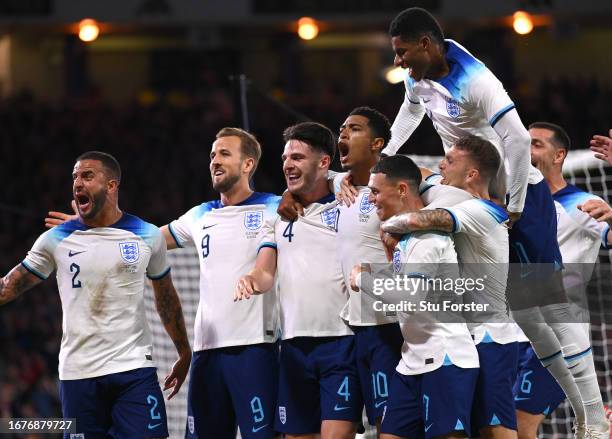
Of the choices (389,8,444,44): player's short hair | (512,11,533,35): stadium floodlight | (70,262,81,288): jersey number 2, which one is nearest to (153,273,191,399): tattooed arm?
(70,262,81,288): jersey number 2

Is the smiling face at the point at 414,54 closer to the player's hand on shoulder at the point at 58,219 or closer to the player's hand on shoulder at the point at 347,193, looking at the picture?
the player's hand on shoulder at the point at 347,193

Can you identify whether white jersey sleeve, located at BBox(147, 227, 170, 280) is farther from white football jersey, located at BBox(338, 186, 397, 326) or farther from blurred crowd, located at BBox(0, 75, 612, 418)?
blurred crowd, located at BBox(0, 75, 612, 418)

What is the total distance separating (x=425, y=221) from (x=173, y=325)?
6.63 feet

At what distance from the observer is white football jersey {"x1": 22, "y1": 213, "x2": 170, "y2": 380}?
6.20 metres

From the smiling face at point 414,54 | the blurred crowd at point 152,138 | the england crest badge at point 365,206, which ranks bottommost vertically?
the england crest badge at point 365,206

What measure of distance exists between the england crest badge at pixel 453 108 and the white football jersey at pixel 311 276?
0.84m

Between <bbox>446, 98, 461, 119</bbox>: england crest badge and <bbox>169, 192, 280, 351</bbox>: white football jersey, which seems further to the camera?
<bbox>169, 192, 280, 351</bbox>: white football jersey

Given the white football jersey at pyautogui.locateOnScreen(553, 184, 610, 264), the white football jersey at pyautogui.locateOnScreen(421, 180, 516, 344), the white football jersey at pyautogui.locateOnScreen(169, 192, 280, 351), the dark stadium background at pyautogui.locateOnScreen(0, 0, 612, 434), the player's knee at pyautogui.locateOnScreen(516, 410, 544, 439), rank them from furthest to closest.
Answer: the dark stadium background at pyautogui.locateOnScreen(0, 0, 612, 434)
the white football jersey at pyautogui.locateOnScreen(553, 184, 610, 264)
the player's knee at pyautogui.locateOnScreen(516, 410, 544, 439)
the white football jersey at pyautogui.locateOnScreen(169, 192, 280, 351)
the white football jersey at pyautogui.locateOnScreen(421, 180, 516, 344)

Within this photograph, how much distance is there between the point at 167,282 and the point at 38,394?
6302mm

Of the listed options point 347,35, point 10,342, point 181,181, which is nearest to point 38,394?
point 10,342

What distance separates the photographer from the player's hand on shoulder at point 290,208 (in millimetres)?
6215

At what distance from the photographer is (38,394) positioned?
→ 485 inches

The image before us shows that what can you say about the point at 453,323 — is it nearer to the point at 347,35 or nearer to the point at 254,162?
the point at 254,162

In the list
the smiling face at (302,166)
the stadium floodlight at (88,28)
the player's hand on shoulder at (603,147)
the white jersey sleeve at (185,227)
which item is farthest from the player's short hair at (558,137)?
the stadium floodlight at (88,28)
